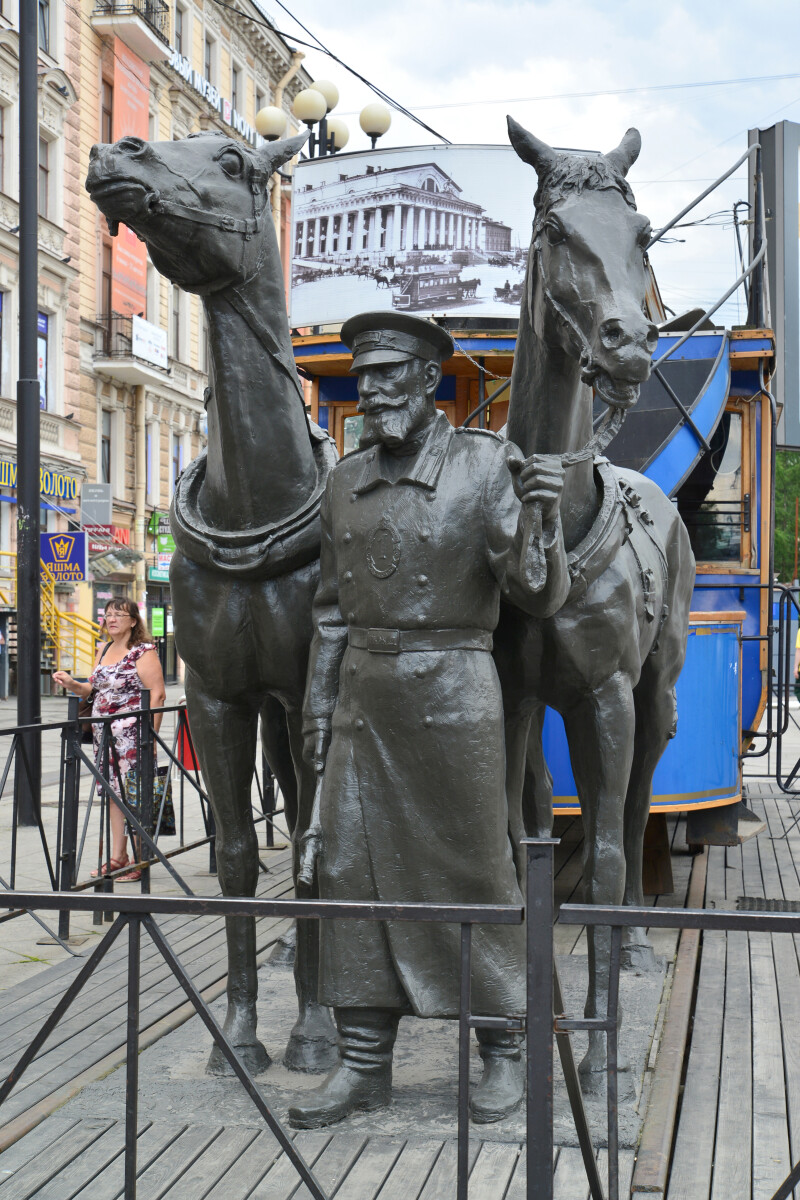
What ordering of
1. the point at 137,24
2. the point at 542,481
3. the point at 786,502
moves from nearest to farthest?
1. the point at 542,481
2. the point at 137,24
3. the point at 786,502

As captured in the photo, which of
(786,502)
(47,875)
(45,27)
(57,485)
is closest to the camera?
(47,875)

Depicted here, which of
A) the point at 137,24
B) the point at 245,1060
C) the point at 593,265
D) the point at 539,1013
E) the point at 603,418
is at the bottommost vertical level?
the point at 245,1060

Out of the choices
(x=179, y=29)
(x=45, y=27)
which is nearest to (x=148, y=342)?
(x=45, y=27)

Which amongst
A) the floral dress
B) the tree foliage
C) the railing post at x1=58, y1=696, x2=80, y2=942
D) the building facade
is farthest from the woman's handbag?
the tree foliage

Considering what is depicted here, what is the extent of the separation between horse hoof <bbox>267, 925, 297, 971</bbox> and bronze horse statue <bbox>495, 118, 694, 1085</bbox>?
60.6 inches

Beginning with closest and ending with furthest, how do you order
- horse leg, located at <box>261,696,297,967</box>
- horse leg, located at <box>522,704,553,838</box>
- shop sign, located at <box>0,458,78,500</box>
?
horse leg, located at <box>261,696,297,967</box>, horse leg, located at <box>522,704,553,838</box>, shop sign, located at <box>0,458,78,500</box>

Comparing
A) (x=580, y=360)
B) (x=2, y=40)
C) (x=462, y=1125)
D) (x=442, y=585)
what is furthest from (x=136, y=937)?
(x=2, y=40)

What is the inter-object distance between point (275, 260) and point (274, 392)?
1.43 ft

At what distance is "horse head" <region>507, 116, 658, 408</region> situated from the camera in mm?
3191

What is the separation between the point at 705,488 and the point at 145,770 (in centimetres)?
441

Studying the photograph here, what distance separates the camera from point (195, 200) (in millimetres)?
3686

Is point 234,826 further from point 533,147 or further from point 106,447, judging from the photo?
point 106,447

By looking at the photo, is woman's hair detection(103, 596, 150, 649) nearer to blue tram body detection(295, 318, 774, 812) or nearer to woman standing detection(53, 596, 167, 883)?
woman standing detection(53, 596, 167, 883)

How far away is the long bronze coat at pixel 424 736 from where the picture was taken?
3.77m
